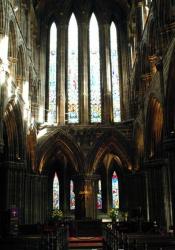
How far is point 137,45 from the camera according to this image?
1170 inches

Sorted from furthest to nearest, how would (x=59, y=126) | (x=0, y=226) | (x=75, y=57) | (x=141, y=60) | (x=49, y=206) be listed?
(x=49, y=206), (x=75, y=57), (x=59, y=126), (x=141, y=60), (x=0, y=226)

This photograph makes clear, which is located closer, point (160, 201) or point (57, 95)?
point (160, 201)

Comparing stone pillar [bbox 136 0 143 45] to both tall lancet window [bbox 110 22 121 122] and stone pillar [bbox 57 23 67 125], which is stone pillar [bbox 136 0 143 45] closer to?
tall lancet window [bbox 110 22 121 122]

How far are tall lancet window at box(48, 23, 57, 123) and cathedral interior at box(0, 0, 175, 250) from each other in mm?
Answer: 96

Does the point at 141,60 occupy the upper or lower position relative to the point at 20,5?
lower

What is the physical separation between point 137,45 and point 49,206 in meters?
19.5

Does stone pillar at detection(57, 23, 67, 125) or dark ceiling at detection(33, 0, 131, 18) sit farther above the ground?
dark ceiling at detection(33, 0, 131, 18)

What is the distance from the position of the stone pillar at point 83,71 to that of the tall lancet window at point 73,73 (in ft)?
1.86

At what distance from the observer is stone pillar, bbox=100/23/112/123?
34.2m

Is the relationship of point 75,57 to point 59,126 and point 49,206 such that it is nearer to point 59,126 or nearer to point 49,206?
point 59,126

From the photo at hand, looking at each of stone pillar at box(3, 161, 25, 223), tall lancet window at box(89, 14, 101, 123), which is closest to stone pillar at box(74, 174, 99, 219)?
tall lancet window at box(89, 14, 101, 123)

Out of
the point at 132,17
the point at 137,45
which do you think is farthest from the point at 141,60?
the point at 132,17

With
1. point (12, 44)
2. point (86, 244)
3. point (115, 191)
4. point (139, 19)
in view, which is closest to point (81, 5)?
point (139, 19)

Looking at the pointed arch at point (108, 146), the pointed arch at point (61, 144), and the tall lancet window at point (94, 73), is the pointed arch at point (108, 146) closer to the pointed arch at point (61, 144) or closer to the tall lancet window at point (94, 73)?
the pointed arch at point (61, 144)
